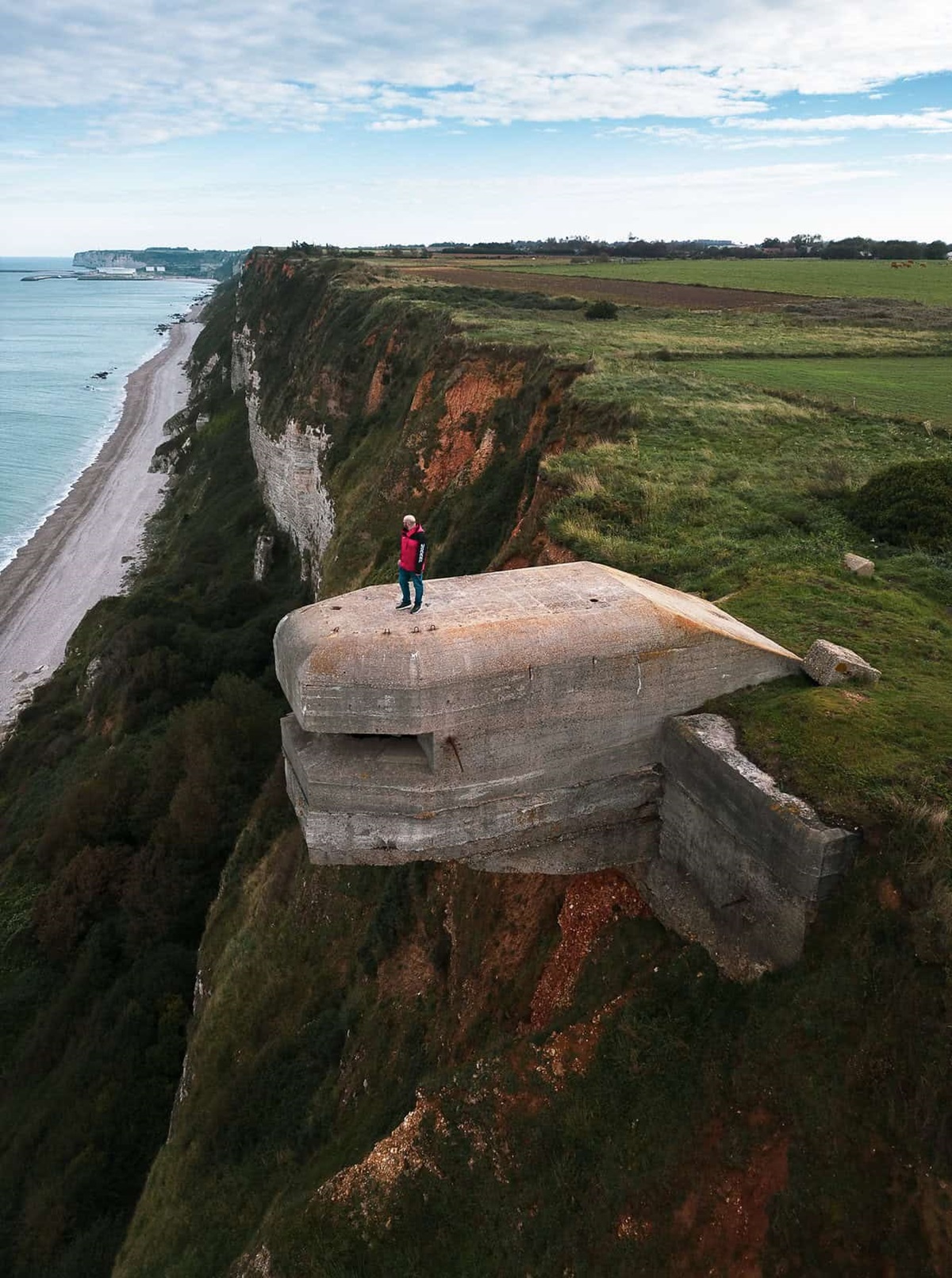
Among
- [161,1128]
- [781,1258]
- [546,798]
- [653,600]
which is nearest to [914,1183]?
[781,1258]

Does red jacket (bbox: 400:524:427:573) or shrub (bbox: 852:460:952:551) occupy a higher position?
red jacket (bbox: 400:524:427:573)

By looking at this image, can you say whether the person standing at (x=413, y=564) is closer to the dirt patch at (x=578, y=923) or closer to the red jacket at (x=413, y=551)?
the red jacket at (x=413, y=551)

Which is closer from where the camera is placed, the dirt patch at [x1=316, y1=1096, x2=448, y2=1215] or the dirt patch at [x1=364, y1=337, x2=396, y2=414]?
the dirt patch at [x1=316, y1=1096, x2=448, y2=1215]

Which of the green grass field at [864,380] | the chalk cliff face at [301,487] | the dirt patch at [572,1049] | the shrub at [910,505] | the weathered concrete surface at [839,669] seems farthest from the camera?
the chalk cliff face at [301,487]

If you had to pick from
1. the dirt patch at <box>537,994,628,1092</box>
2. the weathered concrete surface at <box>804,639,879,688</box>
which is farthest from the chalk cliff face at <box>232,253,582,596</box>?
the dirt patch at <box>537,994,628,1092</box>

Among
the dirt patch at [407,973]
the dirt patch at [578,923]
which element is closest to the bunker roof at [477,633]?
the dirt patch at [578,923]

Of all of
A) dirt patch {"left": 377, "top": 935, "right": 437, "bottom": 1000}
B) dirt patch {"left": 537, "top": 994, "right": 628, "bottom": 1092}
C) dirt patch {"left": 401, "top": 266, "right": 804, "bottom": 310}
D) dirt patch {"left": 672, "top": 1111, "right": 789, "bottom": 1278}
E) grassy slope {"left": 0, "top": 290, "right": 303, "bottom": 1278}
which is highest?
dirt patch {"left": 401, "top": 266, "right": 804, "bottom": 310}

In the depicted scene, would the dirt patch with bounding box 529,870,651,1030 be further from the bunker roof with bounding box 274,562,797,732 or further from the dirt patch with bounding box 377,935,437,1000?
the bunker roof with bounding box 274,562,797,732
